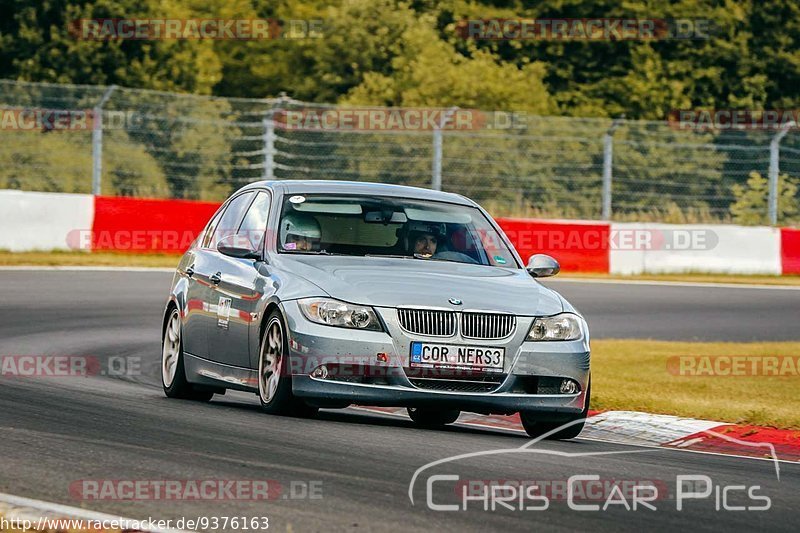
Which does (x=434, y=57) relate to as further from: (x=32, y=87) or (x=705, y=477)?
(x=705, y=477)

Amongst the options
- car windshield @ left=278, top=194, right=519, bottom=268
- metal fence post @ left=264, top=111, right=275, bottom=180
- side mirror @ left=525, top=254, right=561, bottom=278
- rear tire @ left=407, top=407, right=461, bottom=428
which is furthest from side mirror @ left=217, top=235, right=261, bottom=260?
metal fence post @ left=264, top=111, right=275, bottom=180

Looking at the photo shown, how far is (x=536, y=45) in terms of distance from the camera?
4781cm

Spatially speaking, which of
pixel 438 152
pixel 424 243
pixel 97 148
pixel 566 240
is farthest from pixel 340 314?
pixel 438 152

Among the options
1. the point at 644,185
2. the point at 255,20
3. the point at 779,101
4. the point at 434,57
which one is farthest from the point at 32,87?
the point at 779,101

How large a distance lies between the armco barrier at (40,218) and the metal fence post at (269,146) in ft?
13.9

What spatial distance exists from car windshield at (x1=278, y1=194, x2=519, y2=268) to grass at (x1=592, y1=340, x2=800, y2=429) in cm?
206

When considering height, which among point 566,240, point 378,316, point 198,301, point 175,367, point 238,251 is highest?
point 238,251

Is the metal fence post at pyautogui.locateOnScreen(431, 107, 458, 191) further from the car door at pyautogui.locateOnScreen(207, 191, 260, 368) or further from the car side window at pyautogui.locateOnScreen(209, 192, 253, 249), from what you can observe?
the car door at pyautogui.locateOnScreen(207, 191, 260, 368)

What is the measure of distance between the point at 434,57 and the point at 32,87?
55.2ft

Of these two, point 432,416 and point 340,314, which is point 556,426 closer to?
point 432,416

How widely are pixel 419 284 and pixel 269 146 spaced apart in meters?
19.8

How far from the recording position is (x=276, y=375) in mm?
9734

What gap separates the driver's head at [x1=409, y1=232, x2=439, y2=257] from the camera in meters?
10.8

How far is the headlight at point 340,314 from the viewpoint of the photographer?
9.43 metres
